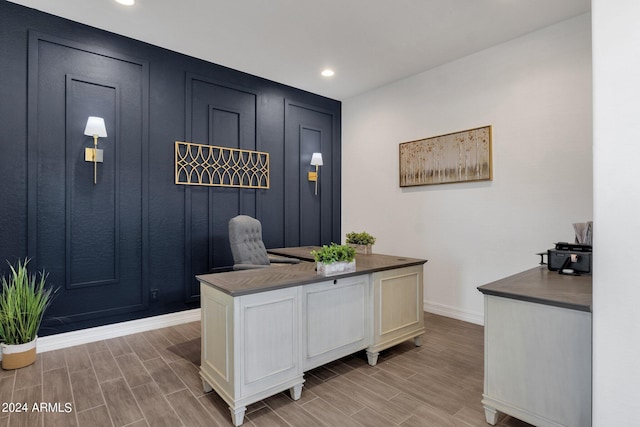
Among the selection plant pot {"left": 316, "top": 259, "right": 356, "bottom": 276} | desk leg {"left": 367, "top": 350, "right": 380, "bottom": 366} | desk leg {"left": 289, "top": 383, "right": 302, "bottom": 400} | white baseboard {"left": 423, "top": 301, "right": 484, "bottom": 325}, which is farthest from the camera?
white baseboard {"left": 423, "top": 301, "right": 484, "bottom": 325}

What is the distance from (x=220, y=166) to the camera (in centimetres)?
418

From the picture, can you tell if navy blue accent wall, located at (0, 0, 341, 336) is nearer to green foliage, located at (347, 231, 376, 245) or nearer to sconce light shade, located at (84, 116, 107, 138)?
sconce light shade, located at (84, 116, 107, 138)

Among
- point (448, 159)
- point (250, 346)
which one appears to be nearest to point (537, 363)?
point (250, 346)

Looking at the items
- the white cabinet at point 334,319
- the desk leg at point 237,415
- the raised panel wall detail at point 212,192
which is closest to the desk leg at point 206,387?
the desk leg at point 237,415

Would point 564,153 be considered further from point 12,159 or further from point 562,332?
point 12,159

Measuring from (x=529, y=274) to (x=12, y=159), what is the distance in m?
4.29

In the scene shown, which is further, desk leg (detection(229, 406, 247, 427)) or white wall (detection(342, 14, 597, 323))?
white wall (detection(342, 14, 597, 323))

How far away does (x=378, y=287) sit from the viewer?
2.77 m

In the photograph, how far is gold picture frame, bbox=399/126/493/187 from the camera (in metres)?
3.81

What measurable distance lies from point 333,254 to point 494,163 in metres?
2.33

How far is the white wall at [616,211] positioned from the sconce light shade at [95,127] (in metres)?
3.71

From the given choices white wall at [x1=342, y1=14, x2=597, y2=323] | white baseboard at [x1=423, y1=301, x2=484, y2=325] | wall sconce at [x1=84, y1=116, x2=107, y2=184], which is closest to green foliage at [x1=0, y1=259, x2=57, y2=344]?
wall sconce at [x1=84, y1=116, x2=107, y2=184]

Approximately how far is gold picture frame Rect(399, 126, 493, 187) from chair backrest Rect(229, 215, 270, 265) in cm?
215

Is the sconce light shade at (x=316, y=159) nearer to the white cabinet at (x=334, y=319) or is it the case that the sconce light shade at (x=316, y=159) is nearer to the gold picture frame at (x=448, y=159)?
the gold picture frame at (x=448, y=159)
